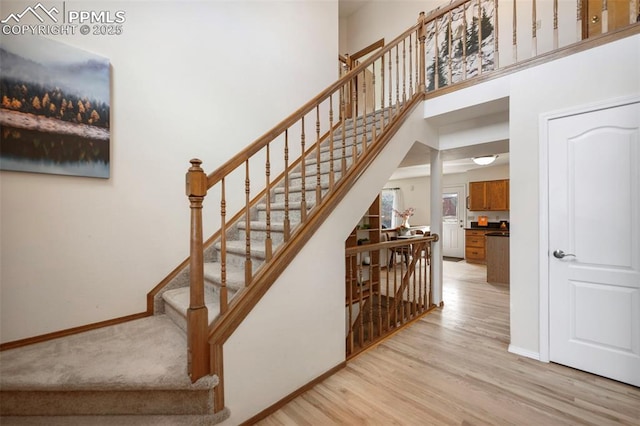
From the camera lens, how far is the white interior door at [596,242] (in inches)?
80.8

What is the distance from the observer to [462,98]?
3.00 metres

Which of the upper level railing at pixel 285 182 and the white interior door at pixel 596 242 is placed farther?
the white interior door at pixel 596 242

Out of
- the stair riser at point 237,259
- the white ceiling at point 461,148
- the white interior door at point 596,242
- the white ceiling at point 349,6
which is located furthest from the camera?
the white ceiling at point 349,6

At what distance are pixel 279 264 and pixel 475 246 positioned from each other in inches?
292

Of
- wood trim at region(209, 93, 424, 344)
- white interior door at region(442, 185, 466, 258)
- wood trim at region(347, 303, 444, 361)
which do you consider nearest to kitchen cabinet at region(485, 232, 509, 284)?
wood trim at region(347, 303, 444, 361)

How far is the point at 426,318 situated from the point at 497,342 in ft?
2.72

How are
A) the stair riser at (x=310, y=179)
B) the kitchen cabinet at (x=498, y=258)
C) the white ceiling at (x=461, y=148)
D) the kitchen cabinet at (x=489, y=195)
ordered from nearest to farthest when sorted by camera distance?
1. the stair riser at (x=310, y=179)
2. the white ceiling at (x=461, y=148)
3. the kitchen cabinet at (x=498, y=258)
4. the kitchen cabinet at (x=489, y=195)

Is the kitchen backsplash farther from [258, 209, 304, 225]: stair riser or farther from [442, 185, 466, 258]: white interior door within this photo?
[258, 209, 304, 225]: stair riser

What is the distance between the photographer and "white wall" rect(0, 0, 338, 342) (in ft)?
6.28

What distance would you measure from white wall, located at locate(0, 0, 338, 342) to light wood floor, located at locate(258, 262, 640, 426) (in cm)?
165

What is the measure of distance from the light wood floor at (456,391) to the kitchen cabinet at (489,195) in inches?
229

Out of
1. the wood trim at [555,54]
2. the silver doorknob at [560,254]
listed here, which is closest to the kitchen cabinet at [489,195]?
the wood trim at [555,54]

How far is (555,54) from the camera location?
2.35 metres

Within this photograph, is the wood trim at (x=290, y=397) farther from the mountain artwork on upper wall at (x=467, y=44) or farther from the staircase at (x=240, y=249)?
the mountain artwork on upper wall at (x=467, y=44)
